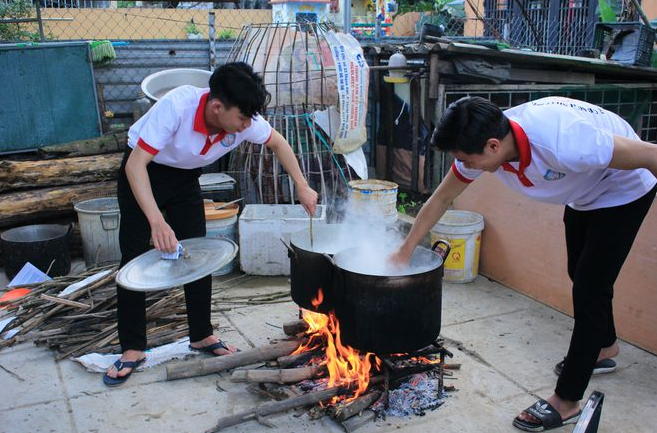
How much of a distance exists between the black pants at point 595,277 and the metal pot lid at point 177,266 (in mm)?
1806

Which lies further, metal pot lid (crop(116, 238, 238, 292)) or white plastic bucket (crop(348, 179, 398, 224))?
white plastic bucket (crop(348, 179, 398, 224))

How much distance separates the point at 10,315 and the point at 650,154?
4.34m

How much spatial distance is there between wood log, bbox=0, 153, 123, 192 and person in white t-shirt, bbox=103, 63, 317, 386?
282cm

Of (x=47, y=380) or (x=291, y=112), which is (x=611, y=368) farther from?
(x=291, y=112)

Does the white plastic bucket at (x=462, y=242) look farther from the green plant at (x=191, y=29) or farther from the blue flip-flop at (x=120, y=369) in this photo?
the green plant at (x=191, y=29)

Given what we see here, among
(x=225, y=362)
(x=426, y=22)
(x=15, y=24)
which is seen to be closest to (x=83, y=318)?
(x=225, y=362)

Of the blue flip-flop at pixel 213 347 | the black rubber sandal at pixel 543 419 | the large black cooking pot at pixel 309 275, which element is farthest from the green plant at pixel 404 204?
Answer: the black rubber sandal at pixel 543 419

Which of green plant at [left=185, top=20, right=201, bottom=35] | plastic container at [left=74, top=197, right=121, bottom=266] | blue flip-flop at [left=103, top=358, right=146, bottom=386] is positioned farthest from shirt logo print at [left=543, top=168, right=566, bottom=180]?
green plant at [left=185, top=20, right=201, bottom=35]

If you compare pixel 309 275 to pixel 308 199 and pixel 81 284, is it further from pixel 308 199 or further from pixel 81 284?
pixel 81 284

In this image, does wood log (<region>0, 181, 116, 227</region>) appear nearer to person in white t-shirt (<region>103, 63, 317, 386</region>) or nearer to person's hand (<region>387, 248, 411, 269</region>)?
person in white t-shirt (<region>103, 63, 317, 386</region>)

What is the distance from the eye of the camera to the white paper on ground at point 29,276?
499 centimetres

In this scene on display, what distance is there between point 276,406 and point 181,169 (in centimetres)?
145

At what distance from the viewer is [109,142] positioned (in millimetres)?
6250

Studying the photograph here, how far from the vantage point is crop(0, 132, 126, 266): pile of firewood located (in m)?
5.55
